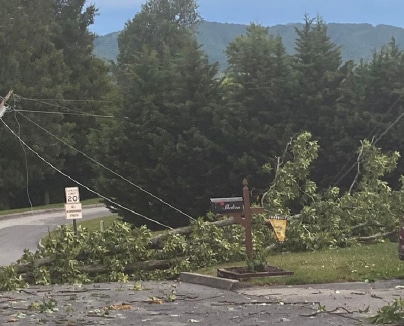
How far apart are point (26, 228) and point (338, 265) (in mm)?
21178

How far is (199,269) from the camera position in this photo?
13.3 m

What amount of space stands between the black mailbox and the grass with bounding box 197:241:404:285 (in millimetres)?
1206

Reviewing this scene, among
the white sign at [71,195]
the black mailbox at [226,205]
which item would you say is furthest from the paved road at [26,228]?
the black mailbox at [226,205]

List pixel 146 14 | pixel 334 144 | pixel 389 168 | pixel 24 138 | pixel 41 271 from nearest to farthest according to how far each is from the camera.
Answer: pixel 41 271 → pixel 389 168 → pixel 334 144 → pixel 24 138 → pixel 146 14

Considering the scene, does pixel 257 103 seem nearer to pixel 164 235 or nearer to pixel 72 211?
pixel 72 211

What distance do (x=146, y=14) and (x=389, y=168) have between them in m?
55.1

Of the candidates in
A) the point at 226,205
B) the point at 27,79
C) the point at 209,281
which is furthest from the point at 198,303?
the point at 27,79

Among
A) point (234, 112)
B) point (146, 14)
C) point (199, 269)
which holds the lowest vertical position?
point (199, 269)

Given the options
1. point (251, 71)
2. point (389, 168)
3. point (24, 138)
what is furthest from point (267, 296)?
point (24, 138)

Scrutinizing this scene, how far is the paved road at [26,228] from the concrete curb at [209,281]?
8547 millimetres

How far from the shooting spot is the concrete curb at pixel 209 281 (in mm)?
11048

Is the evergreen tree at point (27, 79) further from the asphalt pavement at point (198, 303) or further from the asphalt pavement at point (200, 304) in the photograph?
the asphalt pavement at point (200, 304)

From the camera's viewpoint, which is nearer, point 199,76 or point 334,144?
point 334,144

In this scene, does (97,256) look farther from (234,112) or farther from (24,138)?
(24,138)
